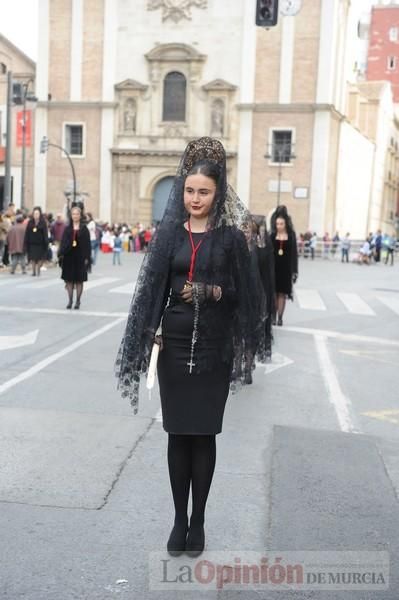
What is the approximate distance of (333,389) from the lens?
8.39 m

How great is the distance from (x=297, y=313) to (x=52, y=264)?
1289cm

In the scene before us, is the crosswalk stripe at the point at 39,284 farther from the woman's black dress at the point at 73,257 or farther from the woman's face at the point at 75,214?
the woman's face at the point at 75,214

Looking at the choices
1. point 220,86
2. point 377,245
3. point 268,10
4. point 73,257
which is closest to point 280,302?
point 73,257

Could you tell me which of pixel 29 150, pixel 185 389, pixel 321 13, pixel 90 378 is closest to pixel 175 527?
pixel 185 389

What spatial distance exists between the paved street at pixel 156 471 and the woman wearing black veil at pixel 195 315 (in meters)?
0.43

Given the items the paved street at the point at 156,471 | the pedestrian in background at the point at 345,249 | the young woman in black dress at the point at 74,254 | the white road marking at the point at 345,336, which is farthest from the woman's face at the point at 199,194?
the pedestrian in background at the point at 345,249

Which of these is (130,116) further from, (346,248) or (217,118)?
(346,248)

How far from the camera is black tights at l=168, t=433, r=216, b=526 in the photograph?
4.02 meters

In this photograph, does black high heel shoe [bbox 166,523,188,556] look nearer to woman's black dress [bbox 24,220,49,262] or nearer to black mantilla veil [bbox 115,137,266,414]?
black mantilla veil [bbox 115,137,266,414]

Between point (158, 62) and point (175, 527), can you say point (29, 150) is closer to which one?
point (158, 62)

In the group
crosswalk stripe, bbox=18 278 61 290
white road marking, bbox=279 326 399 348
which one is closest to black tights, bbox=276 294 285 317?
white road marking, bbox=279 326 399 348

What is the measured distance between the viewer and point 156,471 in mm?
5242

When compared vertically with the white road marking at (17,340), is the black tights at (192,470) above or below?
above

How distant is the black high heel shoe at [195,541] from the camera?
3980mm
